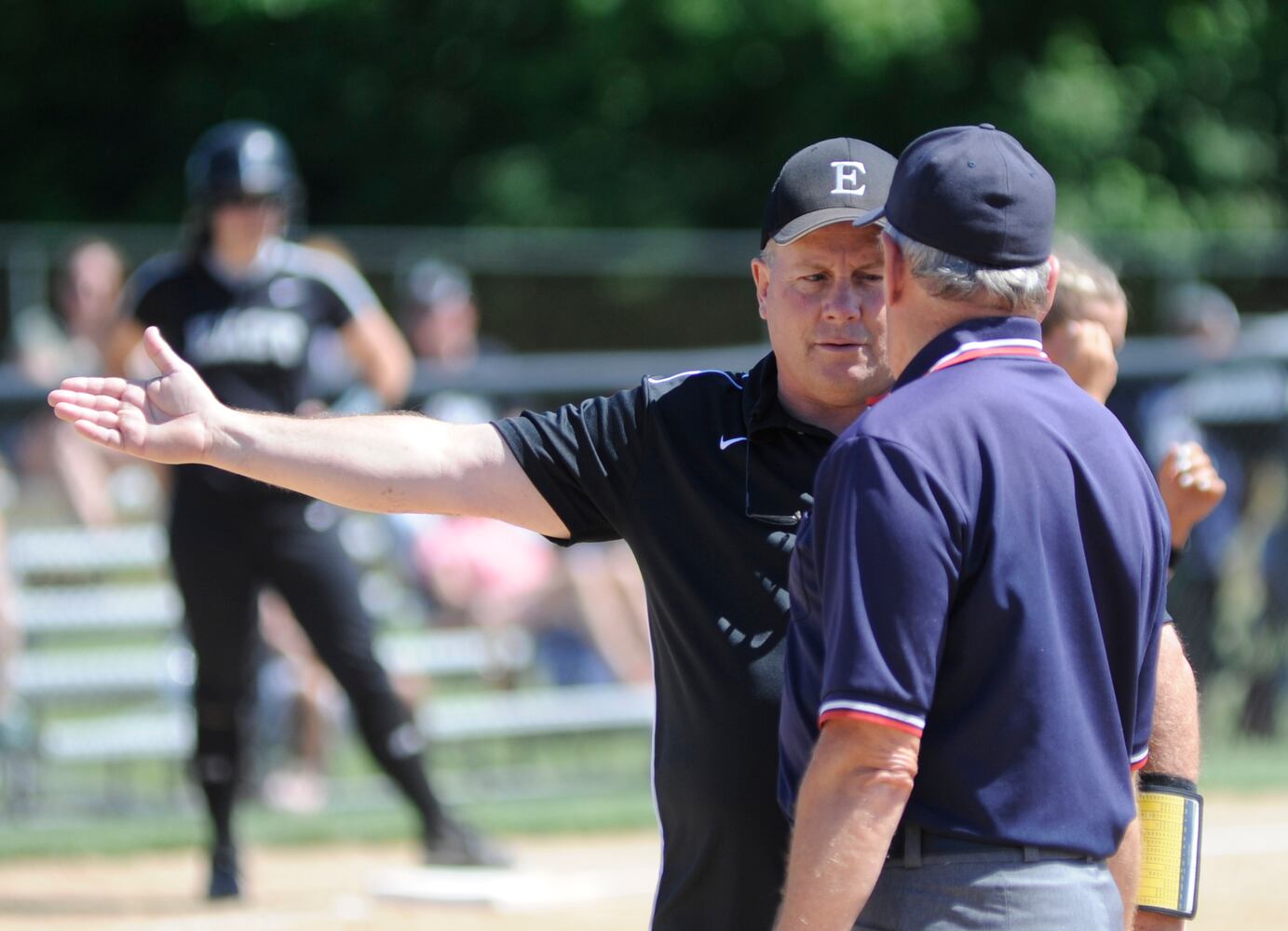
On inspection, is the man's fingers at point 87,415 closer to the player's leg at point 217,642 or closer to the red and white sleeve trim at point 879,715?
the red and white sleeve trim at point 879,715

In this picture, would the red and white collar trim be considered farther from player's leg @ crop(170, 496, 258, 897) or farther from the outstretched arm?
player's leg @ crop(170, 496, 258, 897)

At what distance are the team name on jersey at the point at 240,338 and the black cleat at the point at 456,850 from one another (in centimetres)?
175

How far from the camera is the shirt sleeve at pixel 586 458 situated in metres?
2.99

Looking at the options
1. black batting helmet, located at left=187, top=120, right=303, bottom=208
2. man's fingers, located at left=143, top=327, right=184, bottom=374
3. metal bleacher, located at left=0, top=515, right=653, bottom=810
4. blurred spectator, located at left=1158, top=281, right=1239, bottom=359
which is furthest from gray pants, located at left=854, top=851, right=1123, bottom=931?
blurred spectator, located at left=1158, top=281, right=1239, bottom=359

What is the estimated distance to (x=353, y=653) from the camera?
604 cm

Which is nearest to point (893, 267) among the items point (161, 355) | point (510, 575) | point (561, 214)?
point (161, 355)

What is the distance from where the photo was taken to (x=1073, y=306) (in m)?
3.33

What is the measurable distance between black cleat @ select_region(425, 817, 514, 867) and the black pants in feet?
0.16

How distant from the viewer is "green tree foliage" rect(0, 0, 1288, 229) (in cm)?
1348

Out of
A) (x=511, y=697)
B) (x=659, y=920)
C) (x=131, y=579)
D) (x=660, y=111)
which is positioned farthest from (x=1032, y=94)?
(x=659, y=920)

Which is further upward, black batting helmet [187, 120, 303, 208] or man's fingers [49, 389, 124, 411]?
black batting helmet [187, 120, 303, 208]

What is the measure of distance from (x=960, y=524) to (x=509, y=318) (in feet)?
31.8

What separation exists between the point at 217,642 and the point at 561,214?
8252mm

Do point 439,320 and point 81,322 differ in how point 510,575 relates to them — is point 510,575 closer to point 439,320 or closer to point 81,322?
point 439,320
